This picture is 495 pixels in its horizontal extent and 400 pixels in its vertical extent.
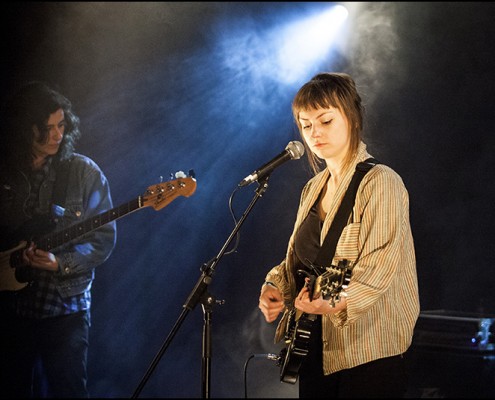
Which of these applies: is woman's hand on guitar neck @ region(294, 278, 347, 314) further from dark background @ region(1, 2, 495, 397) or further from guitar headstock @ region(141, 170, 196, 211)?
dark background @ region(1, 2, 495, 397)

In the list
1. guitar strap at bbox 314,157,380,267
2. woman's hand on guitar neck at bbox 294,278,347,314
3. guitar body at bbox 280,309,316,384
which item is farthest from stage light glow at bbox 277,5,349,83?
woman's hand on guitar neck at bbox 294,278,347,314

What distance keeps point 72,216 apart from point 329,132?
89.1 inches

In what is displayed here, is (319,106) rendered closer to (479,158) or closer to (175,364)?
(479,158)

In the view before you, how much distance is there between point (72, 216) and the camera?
402 cm

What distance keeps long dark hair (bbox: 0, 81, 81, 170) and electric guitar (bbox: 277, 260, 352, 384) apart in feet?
7.98

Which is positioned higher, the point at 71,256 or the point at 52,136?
the point at 52,136

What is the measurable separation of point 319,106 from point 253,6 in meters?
2.48

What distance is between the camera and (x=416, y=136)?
149 inches

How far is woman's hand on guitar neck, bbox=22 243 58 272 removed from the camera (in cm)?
392

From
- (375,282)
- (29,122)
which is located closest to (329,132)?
(375,282)

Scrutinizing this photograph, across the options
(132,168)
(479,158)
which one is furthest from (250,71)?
(479,158)

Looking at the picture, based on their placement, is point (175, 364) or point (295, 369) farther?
point (175, 364)

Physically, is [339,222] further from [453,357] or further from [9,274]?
[9,274]

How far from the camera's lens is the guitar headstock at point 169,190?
3744 mm
